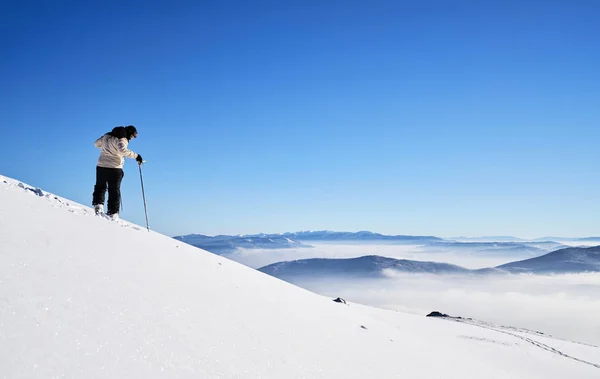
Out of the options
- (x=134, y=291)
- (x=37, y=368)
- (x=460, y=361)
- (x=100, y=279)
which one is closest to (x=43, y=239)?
(x=100, y=279)

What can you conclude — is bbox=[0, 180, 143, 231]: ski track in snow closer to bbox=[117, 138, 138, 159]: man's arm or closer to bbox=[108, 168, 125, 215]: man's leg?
bbox=[108, 168, 125, 215]: man's leg

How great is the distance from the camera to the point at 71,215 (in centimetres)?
488

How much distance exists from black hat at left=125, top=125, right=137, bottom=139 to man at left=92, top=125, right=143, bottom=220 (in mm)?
26

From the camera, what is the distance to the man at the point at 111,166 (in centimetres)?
734

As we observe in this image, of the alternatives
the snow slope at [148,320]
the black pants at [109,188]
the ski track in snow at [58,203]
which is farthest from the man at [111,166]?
the snow slope at [148,320]

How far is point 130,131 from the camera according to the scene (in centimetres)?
759

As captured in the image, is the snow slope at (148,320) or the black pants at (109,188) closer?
the snow slope at (148,320)

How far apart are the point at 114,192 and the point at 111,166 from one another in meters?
0.54

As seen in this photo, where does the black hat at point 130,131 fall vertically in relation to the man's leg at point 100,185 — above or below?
above

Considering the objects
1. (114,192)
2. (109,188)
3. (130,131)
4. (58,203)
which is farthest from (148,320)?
(130,131)

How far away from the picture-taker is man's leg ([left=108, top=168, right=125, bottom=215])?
7363 millimetres

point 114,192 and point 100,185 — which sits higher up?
point 100,185

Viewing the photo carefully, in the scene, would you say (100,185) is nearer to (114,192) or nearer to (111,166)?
(114,192)

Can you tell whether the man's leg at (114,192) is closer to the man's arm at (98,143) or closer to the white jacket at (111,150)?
the white jacket at (111,150)
